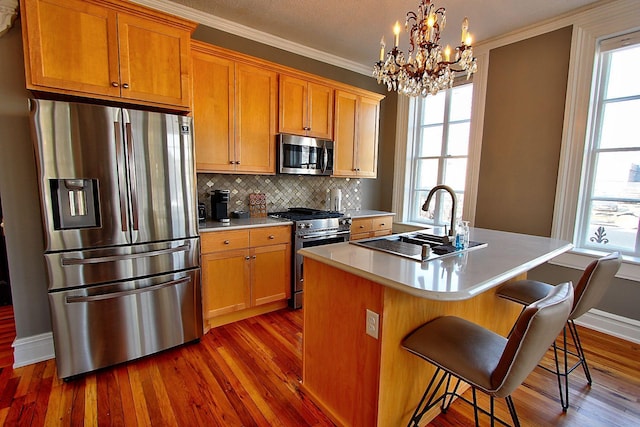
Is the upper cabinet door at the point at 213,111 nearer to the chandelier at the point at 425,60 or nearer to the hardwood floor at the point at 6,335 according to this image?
the chandelier at the point at 425,60

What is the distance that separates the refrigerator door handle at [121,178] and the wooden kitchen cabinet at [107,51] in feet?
0.88

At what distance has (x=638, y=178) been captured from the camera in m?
2.57

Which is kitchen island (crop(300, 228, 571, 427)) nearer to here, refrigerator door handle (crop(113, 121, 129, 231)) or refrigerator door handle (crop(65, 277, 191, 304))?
refrigerator door handle (crop(65, 277, 191, 304))

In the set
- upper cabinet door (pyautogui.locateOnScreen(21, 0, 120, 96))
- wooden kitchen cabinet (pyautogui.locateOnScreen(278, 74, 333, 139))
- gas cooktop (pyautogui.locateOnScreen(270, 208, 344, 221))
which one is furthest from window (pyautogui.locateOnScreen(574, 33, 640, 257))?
upper cabinet door (pyautogui.locateOnScreen(21, 0, 120, 96))

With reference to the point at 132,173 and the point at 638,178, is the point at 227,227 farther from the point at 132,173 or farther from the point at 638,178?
the point at 638,178

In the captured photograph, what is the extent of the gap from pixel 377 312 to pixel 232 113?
89.1 inches

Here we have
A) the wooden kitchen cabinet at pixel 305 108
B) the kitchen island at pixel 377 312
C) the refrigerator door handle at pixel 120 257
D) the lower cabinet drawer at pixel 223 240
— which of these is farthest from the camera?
the wooden kitchen cabinet at pixel 305 108

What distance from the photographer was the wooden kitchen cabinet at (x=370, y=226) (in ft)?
11.7

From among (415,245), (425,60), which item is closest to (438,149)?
(425,60)

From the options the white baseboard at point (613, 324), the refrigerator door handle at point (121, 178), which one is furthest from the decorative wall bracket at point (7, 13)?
the white baseboard at point (613, 324)

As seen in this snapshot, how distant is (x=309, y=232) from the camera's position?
3.07m

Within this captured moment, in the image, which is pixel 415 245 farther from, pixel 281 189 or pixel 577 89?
pixel 577 89

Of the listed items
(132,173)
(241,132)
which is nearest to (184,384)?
(132,173)

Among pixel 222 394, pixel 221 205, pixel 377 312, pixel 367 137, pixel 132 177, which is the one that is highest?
pixel 367 137
